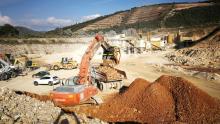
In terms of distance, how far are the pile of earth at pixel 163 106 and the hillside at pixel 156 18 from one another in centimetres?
9218

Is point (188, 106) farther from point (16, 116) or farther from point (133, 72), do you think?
point (133, 72)

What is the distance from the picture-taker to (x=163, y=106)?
1894 centimetres

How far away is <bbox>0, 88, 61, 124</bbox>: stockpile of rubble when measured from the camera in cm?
1433

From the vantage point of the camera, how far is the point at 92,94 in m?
21.3

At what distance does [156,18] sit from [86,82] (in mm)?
136613

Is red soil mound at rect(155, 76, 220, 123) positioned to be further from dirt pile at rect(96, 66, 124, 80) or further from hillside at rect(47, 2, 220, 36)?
hillside at rect(47, 2, 220, 36)

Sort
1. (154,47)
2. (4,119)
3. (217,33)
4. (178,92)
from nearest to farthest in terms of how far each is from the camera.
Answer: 1. (4,119)
2. (178,92)
3. (217,33)
4. (154,47)

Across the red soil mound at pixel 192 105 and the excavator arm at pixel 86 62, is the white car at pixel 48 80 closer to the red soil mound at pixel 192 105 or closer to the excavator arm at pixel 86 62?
the excavator arm at pixel 86 62

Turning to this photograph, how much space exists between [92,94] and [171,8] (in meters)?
143

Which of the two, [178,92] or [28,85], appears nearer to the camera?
[178,92]

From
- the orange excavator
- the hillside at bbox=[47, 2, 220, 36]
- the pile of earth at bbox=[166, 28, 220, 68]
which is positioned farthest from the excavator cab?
the hillside at bbox=[47, 2, 220, 36]

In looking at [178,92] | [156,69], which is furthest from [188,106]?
[156,69]

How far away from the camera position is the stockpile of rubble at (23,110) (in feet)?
47.0

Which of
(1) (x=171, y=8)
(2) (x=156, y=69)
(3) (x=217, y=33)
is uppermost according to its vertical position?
(1) (x=171, y=8)
